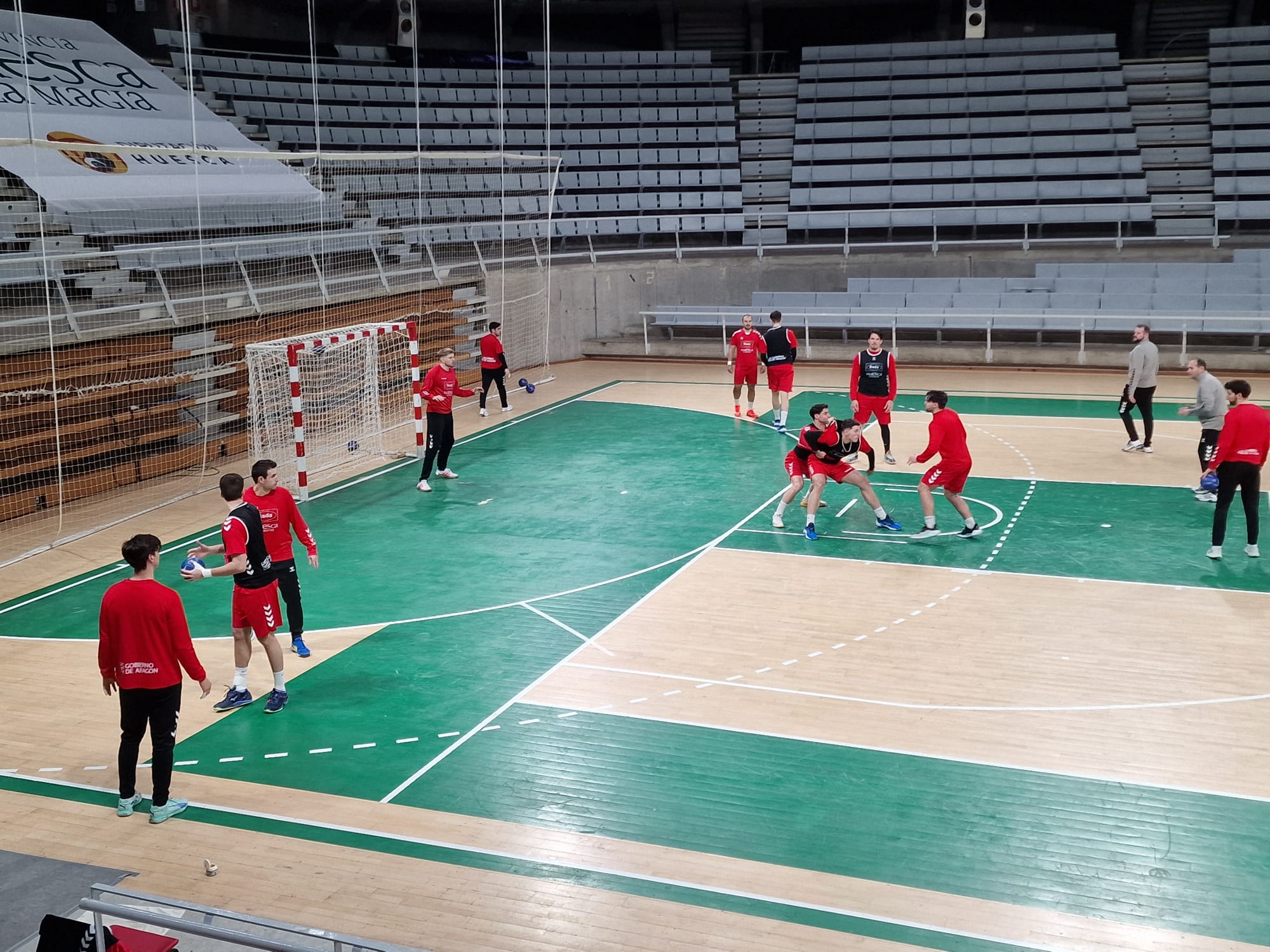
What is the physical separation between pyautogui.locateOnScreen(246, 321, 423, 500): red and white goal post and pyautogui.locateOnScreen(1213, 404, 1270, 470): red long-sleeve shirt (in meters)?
10.2

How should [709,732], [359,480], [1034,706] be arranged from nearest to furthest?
[709,732]
[1034,706]
[359,480]

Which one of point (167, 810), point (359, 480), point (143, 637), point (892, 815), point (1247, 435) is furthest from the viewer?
point (359, 480)

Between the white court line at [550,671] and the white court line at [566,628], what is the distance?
8cm

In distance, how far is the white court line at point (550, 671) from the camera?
25.4 feet

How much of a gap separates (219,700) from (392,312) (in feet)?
39.8

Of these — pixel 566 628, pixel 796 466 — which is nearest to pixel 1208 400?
pixel 796 466

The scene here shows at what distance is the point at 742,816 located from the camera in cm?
713

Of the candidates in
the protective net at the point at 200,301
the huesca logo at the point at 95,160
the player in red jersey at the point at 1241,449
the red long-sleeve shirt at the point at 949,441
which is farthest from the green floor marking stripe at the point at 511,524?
the huesca logo at the point at 95,160

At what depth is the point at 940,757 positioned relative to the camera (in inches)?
306

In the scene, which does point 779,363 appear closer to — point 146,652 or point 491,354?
point 491,354

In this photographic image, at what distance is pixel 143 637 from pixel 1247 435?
9.75 meters

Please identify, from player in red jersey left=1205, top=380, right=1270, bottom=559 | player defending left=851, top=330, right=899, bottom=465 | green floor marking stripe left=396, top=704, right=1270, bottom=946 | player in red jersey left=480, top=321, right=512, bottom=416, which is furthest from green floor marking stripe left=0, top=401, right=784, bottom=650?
player in red jersey left=1205, top=380, right=1270, bottom=559

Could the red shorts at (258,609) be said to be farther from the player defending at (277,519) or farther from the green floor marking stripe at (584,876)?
the green floor marking stripe at (584,876)

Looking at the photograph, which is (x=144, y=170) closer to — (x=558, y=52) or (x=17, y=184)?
(x=17, y=184)
